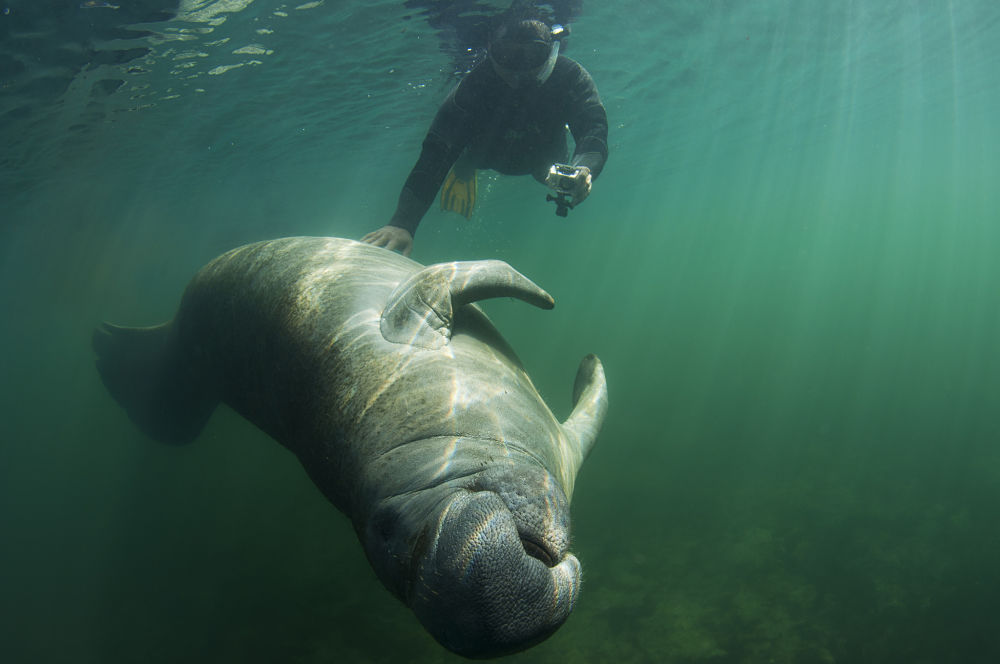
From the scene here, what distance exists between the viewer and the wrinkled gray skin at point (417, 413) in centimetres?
128

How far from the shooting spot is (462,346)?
2445 mm

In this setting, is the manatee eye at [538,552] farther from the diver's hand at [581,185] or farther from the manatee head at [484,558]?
the diver's hand at [581,185]

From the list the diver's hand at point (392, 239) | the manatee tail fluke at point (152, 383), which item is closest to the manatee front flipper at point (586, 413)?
the diver's hand at point (392, 239)

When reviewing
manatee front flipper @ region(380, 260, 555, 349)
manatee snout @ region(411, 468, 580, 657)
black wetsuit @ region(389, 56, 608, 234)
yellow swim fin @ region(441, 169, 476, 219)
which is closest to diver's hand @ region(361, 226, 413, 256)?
black wetsuit @ region(389, 56, 608, 234)

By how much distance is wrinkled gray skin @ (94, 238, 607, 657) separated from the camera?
1278 millimetres

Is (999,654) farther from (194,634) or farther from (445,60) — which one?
(445,60)

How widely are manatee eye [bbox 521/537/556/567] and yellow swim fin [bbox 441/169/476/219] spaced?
6.94 meters

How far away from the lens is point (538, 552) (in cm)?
144

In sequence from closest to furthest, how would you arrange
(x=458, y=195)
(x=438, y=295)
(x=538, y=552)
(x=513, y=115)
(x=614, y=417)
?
(x=538, y=552) → (x=438, y=295) → (x=513, y=115) → (x=458, y=195) → (x=614, y=417)

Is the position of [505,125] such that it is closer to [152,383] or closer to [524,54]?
[524,54]

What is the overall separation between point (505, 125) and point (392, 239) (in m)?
2.88

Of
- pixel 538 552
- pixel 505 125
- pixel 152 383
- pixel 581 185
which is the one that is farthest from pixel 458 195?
pixel 538 552

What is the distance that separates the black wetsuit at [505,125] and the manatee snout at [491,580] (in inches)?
151

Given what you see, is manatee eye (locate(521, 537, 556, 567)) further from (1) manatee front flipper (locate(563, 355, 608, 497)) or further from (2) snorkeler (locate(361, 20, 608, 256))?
(2) snorkeler (locate(361, 20, 608, 256))
